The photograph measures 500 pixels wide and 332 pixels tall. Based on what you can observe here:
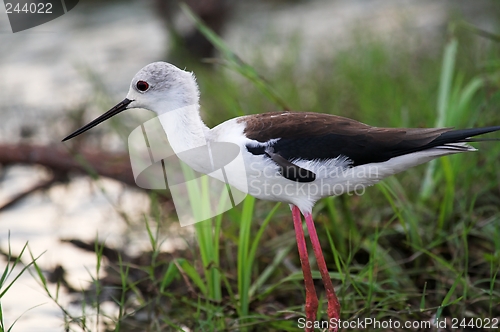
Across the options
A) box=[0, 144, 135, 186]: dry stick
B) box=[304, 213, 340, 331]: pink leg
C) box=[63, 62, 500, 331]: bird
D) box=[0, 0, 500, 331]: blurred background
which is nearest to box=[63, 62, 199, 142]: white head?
box=[63, 62, 500, 331]: bird

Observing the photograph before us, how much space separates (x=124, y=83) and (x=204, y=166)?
18.0ft

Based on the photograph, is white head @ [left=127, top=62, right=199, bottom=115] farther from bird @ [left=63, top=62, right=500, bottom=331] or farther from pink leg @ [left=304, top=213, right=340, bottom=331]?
pink leg @ [left=304, top=213, right=340, bottom=331]

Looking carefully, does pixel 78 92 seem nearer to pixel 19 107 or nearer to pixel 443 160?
pixel 19 107

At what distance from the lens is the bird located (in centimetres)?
288

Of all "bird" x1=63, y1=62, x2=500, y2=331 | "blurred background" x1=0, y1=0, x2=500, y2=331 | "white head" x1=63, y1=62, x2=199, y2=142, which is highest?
"white head" x1=63, y1=62, x2=199, y2=142

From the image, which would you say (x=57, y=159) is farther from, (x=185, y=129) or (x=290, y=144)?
(x=290, y=144)

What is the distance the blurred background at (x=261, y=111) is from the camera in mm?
3834

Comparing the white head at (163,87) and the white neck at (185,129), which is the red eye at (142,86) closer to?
the white head at (163,87)

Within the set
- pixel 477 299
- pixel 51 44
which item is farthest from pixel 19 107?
pixel 477 299

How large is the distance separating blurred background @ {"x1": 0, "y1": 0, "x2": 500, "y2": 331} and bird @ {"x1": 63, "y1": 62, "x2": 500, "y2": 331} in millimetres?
443

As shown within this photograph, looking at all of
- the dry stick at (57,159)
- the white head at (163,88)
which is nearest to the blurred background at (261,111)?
the dry stick at (57,159)

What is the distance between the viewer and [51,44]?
924 cm

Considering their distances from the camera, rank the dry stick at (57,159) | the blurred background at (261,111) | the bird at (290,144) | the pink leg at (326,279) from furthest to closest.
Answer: the dry stick at (57,159) < the blurred background at (261,111) < the pink leg at (326,279) < the bird at (290,144)

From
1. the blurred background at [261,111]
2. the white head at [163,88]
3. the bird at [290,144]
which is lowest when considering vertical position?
the blurred background at [261,111]
